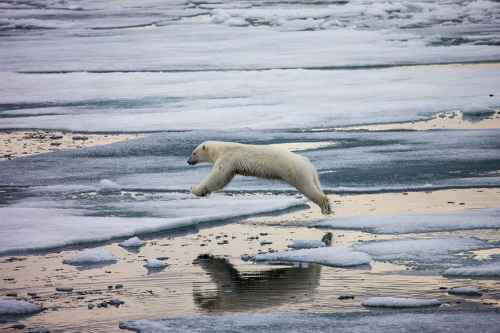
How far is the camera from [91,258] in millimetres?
6461

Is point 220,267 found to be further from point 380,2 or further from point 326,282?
point 380,2

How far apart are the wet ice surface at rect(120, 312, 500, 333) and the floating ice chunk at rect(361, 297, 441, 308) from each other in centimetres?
13

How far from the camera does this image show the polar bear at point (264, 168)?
761 cm

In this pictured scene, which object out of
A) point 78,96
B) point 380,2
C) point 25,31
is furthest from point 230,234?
point 380,2

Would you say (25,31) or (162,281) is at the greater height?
(25,31)

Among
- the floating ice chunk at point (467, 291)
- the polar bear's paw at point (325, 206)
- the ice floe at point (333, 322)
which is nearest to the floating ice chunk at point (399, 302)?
the ice floe at point (333, 322)

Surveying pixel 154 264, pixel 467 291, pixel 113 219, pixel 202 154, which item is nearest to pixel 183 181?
pixel 202 154

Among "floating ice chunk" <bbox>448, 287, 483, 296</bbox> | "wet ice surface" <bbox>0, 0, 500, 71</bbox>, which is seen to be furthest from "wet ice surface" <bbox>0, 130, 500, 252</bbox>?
"wet ice surface" <bbox>0, 0, 500, 71</bbox>

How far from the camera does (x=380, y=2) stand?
28094 millimetres

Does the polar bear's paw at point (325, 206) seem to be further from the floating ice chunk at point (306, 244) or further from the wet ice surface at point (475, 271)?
the wet ice surface at point (475, 271)

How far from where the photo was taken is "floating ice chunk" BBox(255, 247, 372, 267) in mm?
6268

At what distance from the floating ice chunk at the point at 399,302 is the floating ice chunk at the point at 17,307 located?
1.64m

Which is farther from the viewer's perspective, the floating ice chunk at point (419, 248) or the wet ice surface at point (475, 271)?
the floating ice chunk at point (419, 248)

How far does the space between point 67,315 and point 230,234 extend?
2.08m
